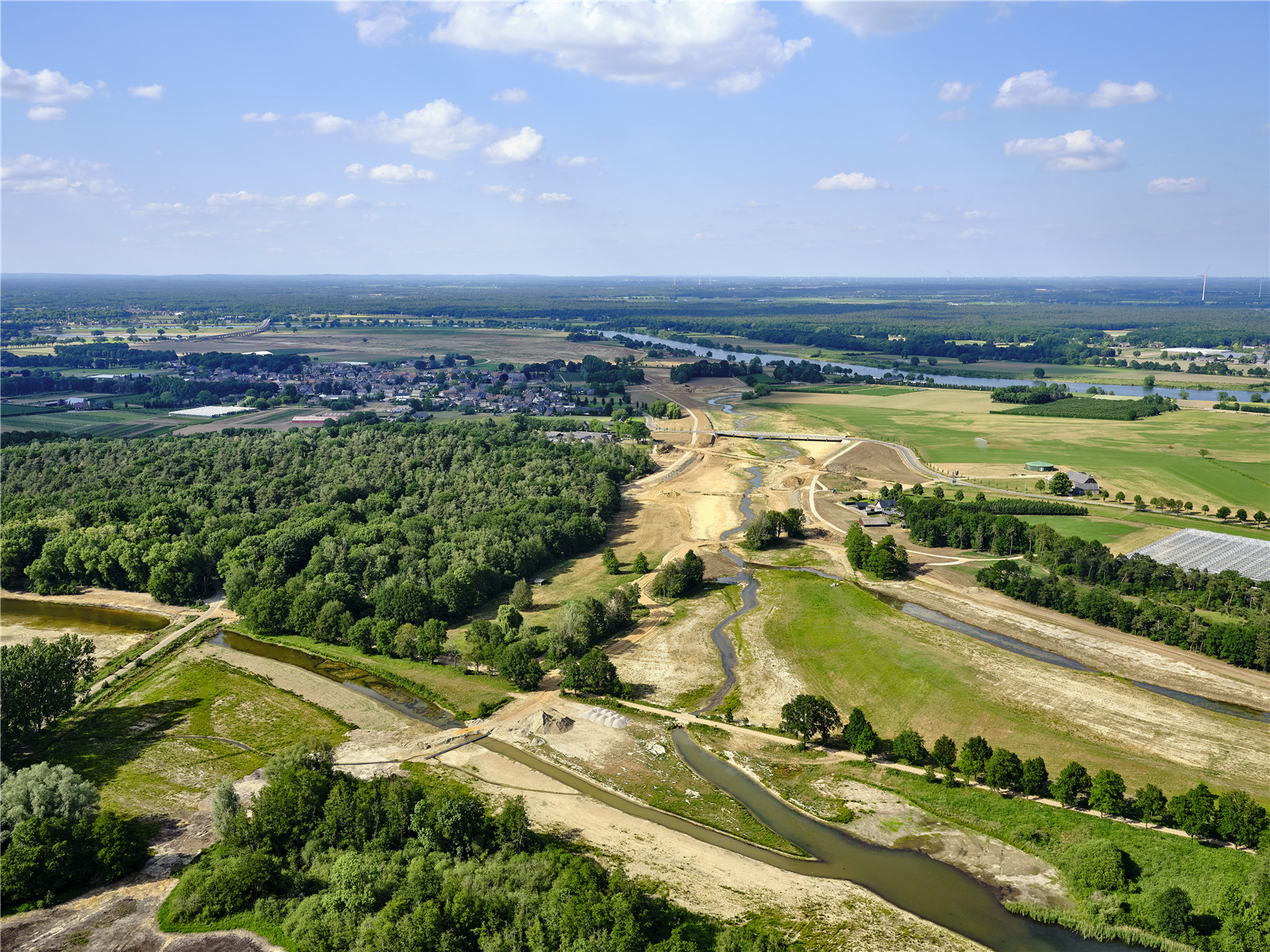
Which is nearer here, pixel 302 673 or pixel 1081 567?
pixel 302 673

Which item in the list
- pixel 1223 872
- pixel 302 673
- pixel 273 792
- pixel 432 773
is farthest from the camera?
pixel 302 673

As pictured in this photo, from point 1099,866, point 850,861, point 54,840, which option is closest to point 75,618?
point 54,840

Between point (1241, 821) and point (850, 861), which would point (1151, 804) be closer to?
point (1241, 821)

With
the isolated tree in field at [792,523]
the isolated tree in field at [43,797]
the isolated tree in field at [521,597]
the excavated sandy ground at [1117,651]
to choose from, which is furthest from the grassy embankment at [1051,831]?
the isolated tree in field at [792,523]

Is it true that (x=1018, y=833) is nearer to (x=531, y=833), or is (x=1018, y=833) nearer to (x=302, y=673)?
(x=531, y=833)

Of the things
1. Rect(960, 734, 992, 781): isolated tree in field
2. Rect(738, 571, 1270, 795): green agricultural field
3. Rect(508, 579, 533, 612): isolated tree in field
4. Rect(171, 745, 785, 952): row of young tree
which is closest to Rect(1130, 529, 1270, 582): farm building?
Rect(738, 571, 1270, 795): green agricultural field

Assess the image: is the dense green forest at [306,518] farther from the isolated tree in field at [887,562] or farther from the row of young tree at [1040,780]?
the row of young tree at [1040,780]

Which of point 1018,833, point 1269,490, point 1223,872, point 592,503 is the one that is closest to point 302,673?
point 592,503
